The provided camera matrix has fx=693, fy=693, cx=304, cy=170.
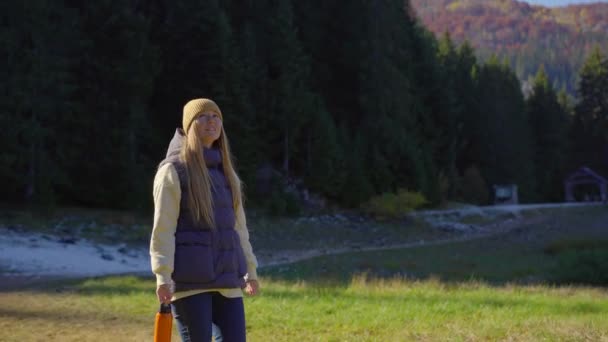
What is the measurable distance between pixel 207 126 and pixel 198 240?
2.22 ft

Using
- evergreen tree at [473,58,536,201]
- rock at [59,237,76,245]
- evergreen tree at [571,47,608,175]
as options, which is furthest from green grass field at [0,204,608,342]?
evergreen tree at [571,47,608,175]

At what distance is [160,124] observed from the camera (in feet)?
117

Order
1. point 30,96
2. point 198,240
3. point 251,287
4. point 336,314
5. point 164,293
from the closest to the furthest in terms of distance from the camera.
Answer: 1. point 164,293
2. point 198,240
3. point 251,287
4. point 336,314
5. point 30,96

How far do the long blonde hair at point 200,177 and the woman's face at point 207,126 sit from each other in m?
0.03

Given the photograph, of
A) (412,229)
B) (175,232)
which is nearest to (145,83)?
(412,229)

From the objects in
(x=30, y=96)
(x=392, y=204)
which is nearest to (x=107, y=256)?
(x=30, y=96)

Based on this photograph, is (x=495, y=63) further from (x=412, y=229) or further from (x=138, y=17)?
(x=138, y=17)

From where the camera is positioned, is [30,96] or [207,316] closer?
[207,316]

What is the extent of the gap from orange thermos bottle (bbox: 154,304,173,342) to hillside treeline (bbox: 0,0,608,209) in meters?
23.7

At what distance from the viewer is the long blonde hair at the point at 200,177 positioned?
3.77 metres

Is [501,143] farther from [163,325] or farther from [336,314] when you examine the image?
[163,325]

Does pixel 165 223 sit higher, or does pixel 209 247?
pixel 165 223

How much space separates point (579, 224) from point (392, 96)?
43.1 ft

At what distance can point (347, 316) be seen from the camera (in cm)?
767
